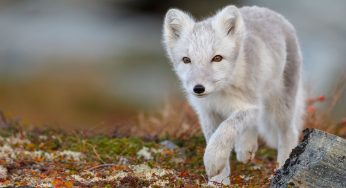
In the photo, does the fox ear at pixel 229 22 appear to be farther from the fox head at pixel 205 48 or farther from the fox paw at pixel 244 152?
the fox paw at pixel 244 152

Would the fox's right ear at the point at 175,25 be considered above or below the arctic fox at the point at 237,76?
above

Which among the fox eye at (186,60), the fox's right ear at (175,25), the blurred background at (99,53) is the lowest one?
the blurred background at (99,53)

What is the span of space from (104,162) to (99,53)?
432 inches

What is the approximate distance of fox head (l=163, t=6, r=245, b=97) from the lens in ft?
17.0

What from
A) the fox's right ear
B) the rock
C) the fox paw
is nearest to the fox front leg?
the rock

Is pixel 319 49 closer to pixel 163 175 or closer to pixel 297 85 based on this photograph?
pixel 297 85

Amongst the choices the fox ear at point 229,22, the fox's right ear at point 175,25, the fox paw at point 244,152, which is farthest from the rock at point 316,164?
the fox paw at point 244,152

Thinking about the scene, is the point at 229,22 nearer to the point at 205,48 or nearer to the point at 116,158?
the point at 205,48

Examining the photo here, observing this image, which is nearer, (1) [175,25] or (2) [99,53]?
(1) [175,25]

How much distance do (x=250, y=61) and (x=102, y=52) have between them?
11.2 m

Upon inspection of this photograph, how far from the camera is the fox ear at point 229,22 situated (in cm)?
558

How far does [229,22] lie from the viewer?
565 centimetres

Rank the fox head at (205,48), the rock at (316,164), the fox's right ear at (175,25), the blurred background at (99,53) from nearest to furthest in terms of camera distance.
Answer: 1. the rock at (316,164)
2. the fox head at (205,48)
3. the fox's right ear at (175,25)
4. the blurred background at (99,53)

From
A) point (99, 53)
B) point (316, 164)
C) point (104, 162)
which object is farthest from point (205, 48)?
point (99, 53)
